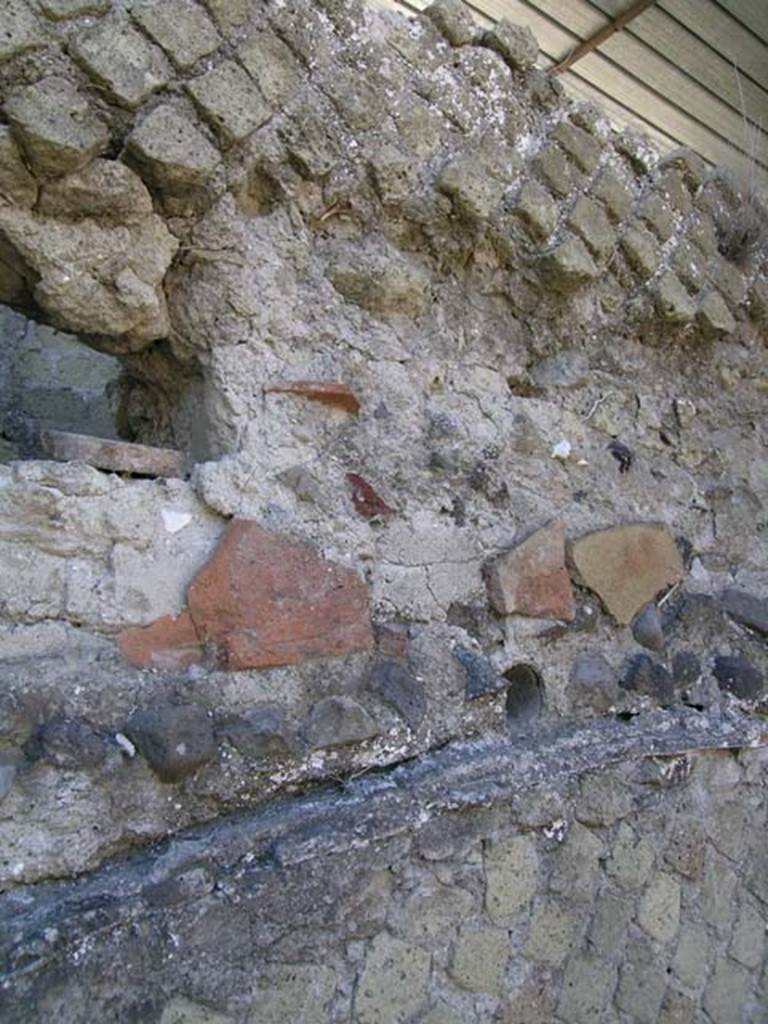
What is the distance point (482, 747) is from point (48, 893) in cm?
83

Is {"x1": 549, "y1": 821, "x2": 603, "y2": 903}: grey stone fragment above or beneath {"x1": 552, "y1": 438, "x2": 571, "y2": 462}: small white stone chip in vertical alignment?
beneath

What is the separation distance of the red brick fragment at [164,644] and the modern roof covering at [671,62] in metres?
2.34

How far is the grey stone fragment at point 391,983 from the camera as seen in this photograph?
1.55 m

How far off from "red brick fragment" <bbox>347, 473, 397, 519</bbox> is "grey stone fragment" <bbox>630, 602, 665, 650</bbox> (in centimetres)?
72

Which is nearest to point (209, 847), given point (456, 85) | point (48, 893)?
point (48, 893)

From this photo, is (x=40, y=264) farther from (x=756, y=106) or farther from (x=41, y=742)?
(x=756, y=106)

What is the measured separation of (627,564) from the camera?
2.12 m

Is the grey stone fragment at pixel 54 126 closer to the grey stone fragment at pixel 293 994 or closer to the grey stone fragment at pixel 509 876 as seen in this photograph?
the grey stone fragment at pixel 293 994

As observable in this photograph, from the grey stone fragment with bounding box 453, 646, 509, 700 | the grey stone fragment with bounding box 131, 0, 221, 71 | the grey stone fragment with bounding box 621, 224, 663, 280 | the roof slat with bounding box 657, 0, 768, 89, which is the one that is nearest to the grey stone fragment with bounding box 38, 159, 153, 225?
the grey stone fragment with bounding box 131, 0, 221, 71

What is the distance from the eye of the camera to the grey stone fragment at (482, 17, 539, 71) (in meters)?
1.98

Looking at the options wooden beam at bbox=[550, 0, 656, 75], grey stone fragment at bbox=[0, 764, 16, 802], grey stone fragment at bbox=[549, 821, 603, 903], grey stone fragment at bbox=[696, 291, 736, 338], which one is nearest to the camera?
grey stone fragment at bbox=[0, 764, 16, 802]

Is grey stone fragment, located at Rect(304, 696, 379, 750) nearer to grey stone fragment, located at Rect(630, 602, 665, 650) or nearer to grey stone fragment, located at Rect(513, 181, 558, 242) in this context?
grey stone fragment, located at Rect(630, 602, 665, 650)

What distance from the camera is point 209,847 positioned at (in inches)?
54.8

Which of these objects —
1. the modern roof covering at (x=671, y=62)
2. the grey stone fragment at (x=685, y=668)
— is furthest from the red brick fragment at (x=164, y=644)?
the modern roof covering at (x=671, y=62)
